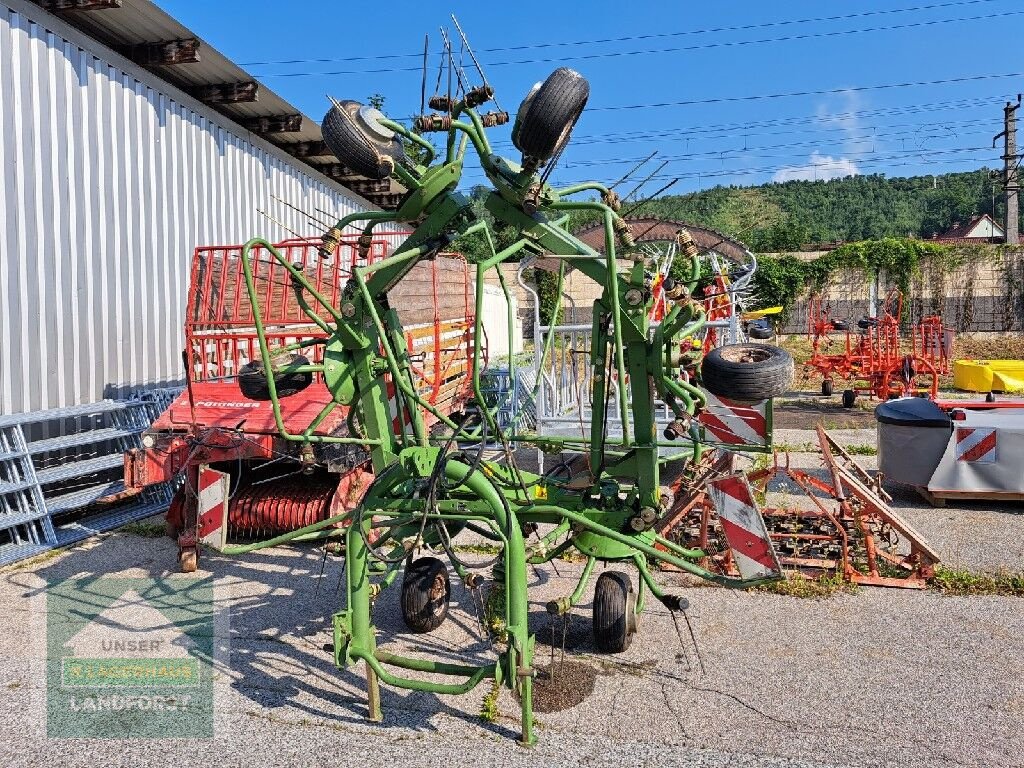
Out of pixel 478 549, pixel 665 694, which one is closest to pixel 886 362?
pixel 478 549

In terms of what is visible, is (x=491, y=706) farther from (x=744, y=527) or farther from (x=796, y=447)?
(x=796, y=447)

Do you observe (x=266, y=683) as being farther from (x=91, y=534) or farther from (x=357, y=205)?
(x=357, y=205)

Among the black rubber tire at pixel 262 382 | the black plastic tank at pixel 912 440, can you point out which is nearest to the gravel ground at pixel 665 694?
the black rubber tire at pixel 262 382

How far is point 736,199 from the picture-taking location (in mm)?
86062

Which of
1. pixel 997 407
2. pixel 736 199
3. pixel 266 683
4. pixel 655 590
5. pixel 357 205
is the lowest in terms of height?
pixel 266 683

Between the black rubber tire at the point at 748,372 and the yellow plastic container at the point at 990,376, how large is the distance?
44.2 feet

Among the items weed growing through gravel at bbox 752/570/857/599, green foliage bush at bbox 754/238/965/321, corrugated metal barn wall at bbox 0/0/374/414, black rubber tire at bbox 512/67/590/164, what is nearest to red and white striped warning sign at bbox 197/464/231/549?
corrugated metal barn wall at bbox 0/0/374/414

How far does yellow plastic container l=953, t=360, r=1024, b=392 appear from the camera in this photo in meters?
15.3

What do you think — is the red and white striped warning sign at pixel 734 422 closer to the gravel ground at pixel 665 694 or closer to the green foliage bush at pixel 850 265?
the gravel ground at pixel 665 694

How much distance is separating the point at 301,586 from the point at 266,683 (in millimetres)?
1612

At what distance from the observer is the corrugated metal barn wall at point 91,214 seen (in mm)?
7508

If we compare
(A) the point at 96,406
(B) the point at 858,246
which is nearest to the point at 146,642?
(A) the point at 96,406

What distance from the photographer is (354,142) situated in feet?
13.0

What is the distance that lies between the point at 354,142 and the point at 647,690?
3138mm
